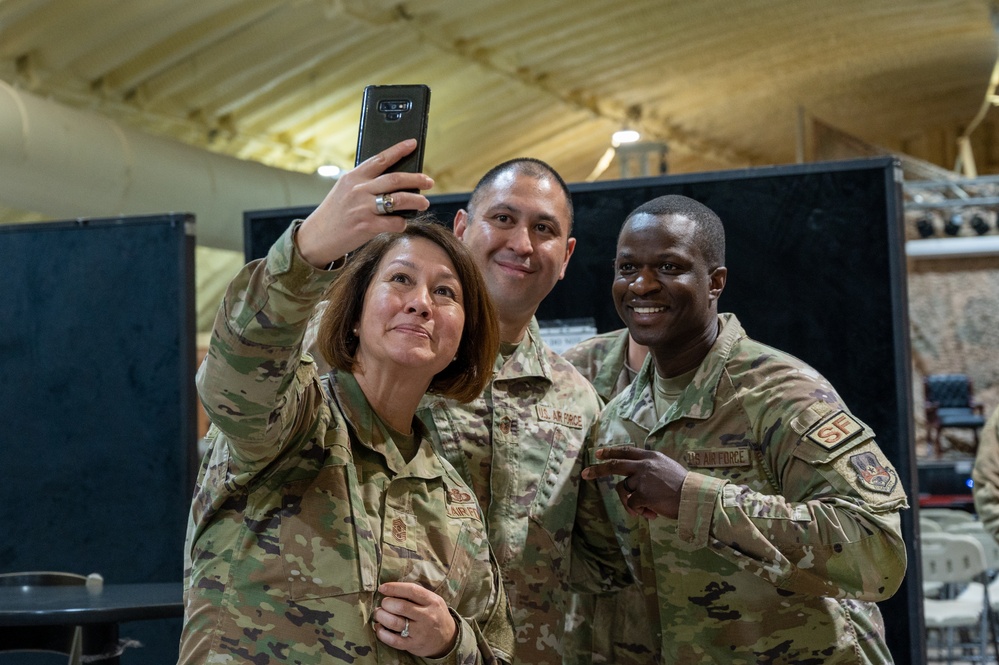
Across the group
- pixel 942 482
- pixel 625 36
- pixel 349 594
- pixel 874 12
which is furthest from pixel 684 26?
pixel 349 594

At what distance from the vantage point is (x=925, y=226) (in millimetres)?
13859

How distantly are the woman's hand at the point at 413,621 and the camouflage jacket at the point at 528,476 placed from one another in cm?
62

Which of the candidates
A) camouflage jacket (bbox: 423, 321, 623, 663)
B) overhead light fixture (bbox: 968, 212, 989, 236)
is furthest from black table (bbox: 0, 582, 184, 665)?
overhead light fixture (bbox: 968, 212, 989, 236)

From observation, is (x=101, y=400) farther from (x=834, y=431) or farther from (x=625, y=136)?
(x=625, y=136)

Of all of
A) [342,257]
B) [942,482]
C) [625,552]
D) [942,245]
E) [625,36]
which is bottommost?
[942,482]

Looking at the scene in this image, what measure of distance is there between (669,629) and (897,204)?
1425 mm

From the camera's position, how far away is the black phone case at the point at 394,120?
1525 millimetres

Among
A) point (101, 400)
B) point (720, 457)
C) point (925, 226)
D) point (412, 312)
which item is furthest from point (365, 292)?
point (925, 226)

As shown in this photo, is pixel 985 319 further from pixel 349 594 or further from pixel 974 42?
pixel 349 594

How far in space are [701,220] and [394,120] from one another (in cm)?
99

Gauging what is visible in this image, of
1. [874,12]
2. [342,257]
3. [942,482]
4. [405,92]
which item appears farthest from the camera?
[874,12]

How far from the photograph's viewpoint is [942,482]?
9797 mm

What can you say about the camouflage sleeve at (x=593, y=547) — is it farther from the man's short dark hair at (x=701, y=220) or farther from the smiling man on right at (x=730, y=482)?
the man's short dark hair at (x=701, y=220)

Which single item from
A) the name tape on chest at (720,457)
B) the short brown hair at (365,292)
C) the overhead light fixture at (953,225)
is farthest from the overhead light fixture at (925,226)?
the short brown hair at (365,292)
